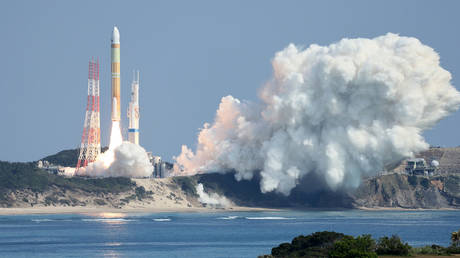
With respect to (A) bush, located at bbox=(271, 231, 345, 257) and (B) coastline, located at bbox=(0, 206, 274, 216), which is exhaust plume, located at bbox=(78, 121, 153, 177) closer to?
(B) coastline, located at bbox=(0, 206, 274, 216)

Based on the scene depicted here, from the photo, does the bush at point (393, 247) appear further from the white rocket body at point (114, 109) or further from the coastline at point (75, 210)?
the coastline at point (75, 210)

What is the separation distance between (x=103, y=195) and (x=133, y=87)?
21.7 metres

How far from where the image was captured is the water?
10512 cm

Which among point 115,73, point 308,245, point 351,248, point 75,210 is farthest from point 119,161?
point 351,248

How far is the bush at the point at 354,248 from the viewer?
66438mm

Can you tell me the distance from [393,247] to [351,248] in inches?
248

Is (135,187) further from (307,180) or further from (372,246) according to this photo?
(372,246)

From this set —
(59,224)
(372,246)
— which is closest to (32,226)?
(59,224)

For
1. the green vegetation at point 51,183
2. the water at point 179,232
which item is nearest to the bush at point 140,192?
the green vegetation at point 51,183

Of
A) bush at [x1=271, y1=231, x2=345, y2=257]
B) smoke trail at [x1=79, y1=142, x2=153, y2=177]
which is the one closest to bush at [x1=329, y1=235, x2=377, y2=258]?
bush at [x1=271, y1=231, x2=345, y2=257]

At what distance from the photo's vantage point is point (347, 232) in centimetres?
12375

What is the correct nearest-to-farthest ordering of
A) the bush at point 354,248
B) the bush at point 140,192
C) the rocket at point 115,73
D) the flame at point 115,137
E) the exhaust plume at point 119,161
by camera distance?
the bush at point 354,248 → the rocket at point 115,73 → the exhaust plume at point 119,161 → the flame at point 115,137 → the bush at point 140,192

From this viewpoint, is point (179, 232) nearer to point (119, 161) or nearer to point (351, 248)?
point (119, 161)

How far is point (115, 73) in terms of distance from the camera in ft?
590
